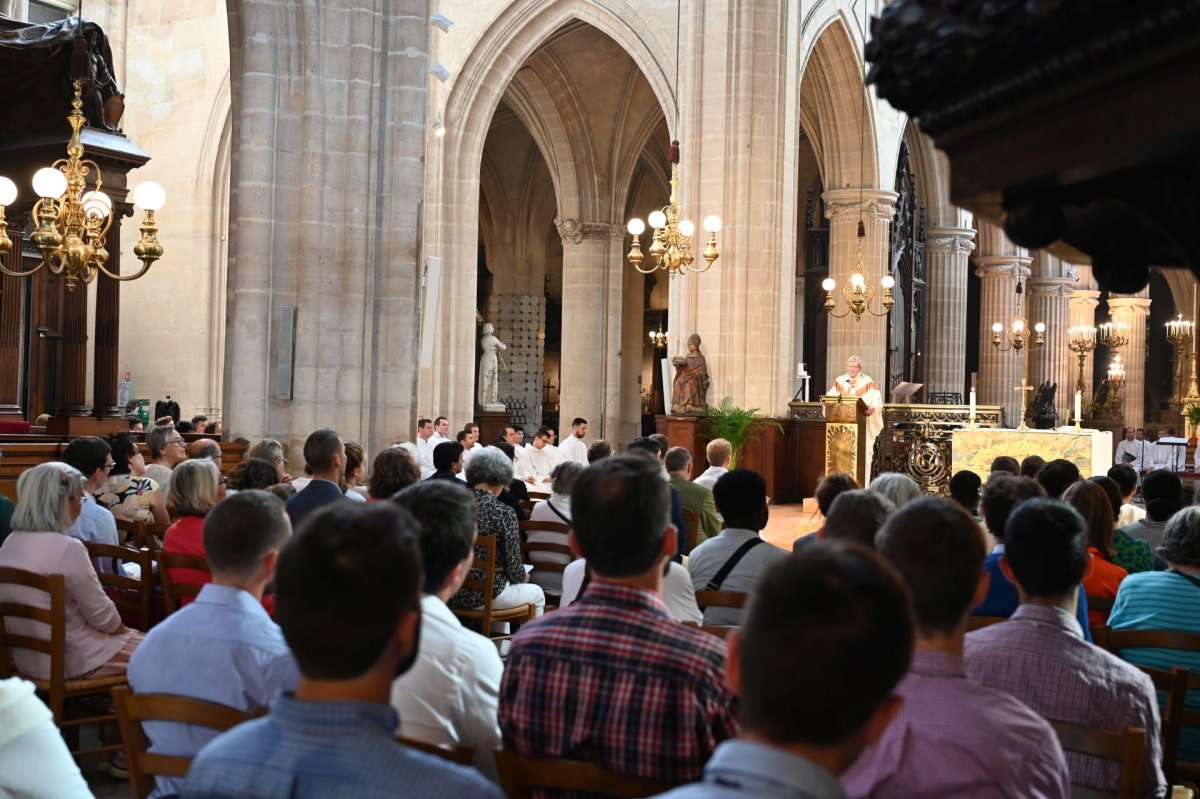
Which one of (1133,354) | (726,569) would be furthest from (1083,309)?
(726,569)

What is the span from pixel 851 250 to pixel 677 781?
2084 centimetres

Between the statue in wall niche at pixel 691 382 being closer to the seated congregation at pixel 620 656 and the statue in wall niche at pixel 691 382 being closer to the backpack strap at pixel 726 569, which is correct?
the seated congregation at pixel 620 656

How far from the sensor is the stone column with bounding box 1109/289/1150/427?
109ft

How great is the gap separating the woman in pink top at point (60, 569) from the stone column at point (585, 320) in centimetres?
2151

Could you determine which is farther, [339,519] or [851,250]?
[851,250]

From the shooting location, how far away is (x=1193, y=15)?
1404 mm

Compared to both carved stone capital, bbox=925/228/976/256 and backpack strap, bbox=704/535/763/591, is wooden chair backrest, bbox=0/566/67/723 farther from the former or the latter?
carved stone capital, bbox=925/228/976/256

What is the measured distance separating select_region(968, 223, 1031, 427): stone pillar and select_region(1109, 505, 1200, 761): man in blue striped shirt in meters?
25.6

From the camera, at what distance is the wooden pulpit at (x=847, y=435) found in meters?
15.9

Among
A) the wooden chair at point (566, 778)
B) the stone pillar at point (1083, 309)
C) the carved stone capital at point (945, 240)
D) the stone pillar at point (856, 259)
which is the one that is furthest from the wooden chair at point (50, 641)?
the stone pillar at point (1083, 309)

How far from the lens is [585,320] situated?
86.5ft

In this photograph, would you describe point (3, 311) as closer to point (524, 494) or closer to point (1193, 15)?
point (524, 494)

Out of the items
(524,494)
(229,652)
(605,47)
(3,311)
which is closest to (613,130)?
(605,47)

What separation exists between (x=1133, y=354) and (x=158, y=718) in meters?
34.4
